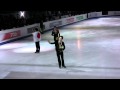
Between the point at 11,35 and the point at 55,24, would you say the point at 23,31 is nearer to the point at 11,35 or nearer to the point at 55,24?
the point at 11,35

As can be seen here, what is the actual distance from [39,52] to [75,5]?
9029mm

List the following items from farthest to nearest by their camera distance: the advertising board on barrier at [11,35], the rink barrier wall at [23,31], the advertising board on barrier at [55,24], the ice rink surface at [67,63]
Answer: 1. the advertising board on barrier at [55,24]
2. the advertising board on barrier at [11,35]
3. the rink barrier wall at [23,31]
4. the ice rink surface at [67,63]

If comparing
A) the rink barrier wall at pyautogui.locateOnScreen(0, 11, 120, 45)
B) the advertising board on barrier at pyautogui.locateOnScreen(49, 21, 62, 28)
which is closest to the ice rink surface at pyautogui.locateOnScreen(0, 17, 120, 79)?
the rink barrier wall at pyautogui.locateOnScreen(0, 11, 120, 45)

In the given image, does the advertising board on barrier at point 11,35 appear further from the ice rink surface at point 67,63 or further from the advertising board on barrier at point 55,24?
the advertising board on barrier at point 55,24

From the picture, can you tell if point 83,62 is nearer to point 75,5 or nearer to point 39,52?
point 39,52

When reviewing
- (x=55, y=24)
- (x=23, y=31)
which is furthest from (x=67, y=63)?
(x=55, y=24)

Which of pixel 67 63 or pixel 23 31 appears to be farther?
pixel 23 31

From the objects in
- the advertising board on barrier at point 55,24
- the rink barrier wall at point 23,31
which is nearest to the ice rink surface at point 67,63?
the rink barrier wall at point 23,31

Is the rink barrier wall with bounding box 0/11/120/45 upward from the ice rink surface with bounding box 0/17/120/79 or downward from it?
upward

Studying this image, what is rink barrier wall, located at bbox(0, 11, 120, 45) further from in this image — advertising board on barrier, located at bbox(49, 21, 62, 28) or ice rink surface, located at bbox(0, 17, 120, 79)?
ice rink surface, located at bbox(0, 17, 120, 79)

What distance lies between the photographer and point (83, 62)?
479 inches
